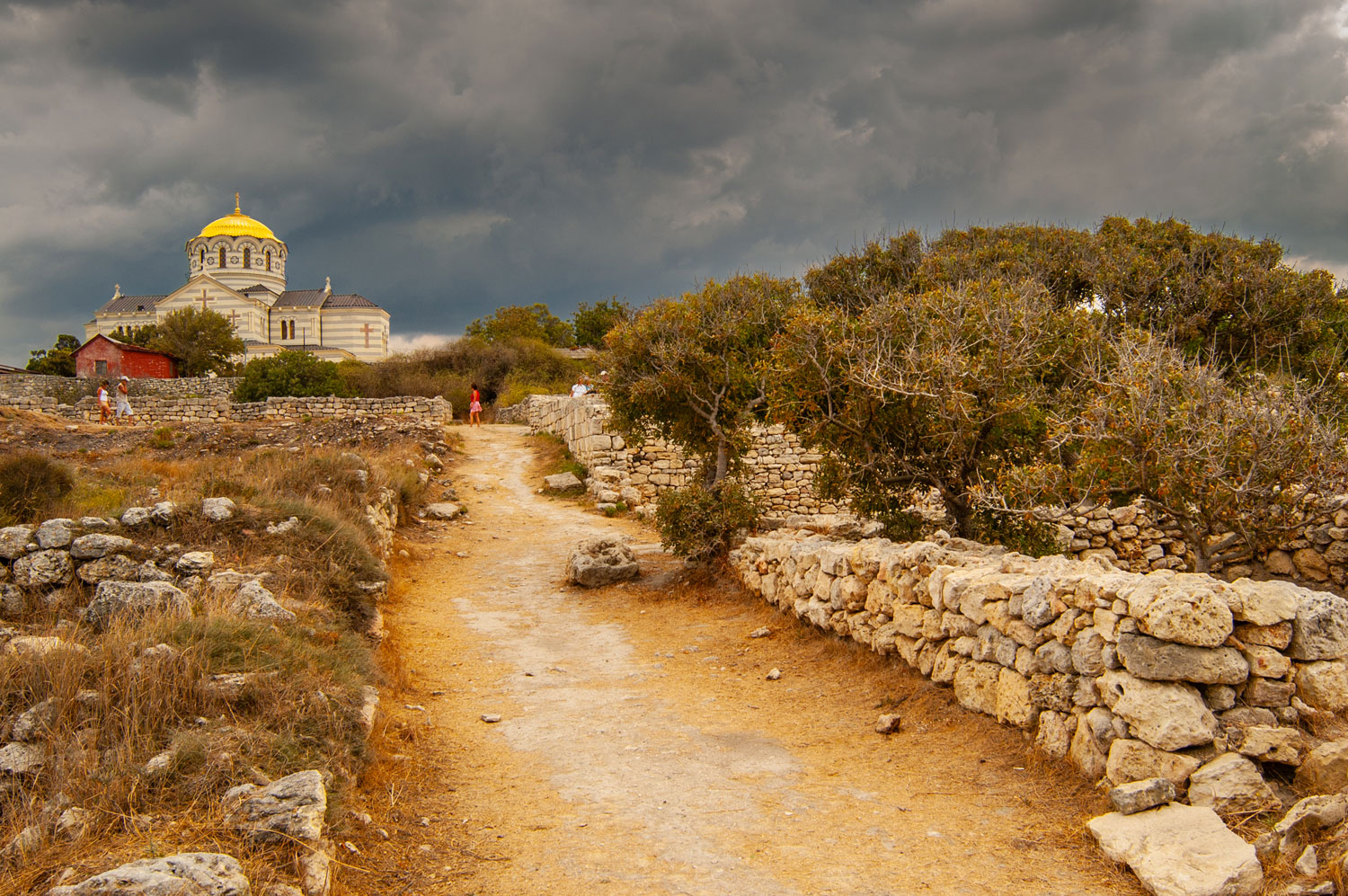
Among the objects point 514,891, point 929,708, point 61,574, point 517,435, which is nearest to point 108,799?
point 514,891

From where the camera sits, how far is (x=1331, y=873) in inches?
141

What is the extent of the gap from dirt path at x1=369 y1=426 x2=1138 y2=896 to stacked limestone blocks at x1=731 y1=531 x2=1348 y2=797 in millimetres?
344

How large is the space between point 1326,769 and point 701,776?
3571 mm

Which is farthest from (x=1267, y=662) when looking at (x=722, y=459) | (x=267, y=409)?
(x=267, y=409)

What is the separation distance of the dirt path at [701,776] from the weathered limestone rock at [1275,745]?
0.88 meters

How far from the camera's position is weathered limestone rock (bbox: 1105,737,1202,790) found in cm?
460

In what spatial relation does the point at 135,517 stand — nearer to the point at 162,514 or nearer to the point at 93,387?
the point at 162,514

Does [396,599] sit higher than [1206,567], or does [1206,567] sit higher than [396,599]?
[1206,567]

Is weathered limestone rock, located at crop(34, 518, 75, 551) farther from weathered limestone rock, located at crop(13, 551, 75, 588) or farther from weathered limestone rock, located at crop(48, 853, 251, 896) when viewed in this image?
weathered limestone rock, located at crop(48, 853, 251, 896)

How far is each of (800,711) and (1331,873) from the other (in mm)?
4036

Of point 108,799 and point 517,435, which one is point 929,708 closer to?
point 108,799

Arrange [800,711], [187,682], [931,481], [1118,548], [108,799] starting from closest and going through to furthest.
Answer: [108,799] → [187,682] → [800,711] → [931,481] → [1118,548]

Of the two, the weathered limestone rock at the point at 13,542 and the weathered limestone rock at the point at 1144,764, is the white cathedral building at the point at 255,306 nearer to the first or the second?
the weathered limestone rock at the point at 13,542

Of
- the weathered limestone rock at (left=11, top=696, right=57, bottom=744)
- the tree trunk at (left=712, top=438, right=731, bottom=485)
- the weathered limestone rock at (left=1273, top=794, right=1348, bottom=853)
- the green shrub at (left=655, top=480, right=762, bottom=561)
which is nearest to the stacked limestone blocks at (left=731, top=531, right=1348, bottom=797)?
the weathered limestone rock at (left=1273, top=794, right=1348, bottom=853)
